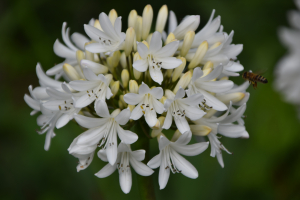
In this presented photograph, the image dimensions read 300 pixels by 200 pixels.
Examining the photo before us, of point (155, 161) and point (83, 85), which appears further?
point (83, 85)

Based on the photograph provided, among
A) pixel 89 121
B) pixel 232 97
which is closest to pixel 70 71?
pixel 89 121

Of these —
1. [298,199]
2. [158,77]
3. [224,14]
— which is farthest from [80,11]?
[298,199]

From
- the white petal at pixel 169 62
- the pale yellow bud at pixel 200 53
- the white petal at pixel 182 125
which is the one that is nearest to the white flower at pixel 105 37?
the white petal at pixel 169 62

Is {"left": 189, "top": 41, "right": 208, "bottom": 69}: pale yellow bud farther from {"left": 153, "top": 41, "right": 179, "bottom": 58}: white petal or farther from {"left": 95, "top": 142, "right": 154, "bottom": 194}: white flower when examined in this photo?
{"left": 95, "top": 142, "right": 154, "bottom": 194}: white flower

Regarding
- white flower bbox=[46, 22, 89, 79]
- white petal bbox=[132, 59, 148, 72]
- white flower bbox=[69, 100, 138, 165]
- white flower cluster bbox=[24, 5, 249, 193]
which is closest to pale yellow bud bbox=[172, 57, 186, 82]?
white flower cluster bbox=[24, 5, 249, 193]

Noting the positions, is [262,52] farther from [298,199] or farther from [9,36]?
[9,36]

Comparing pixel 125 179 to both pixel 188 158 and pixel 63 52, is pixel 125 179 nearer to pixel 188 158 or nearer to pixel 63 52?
pixel 188 158

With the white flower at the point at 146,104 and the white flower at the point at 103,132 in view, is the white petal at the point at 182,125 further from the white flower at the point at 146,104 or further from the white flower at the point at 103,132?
the white flower at the point at 103,132
